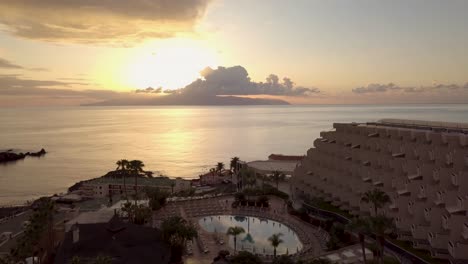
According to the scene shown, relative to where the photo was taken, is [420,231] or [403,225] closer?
[420,231]

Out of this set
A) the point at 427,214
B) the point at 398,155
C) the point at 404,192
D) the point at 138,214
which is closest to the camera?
the point at 427,214

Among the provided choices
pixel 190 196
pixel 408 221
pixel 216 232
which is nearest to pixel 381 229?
pixel 408 221

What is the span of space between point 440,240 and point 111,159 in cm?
16547

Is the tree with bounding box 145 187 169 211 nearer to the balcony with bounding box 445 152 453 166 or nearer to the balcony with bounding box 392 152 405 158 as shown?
the balcony with bounding box 392 152 405 158

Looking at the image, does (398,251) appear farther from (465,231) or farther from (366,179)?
(366,179)

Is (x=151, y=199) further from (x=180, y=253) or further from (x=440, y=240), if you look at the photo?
(x=440, y=240)

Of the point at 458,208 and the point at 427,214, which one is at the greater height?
the point at 458,208

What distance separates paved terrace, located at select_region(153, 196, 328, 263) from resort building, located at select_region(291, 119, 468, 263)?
7.89 m

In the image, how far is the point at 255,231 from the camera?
199 feet

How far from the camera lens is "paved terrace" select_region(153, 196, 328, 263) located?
5091 centimetres

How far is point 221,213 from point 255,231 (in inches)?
430

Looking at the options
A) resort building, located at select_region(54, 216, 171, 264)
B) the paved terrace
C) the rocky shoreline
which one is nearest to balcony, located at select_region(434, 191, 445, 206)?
the paved terrace

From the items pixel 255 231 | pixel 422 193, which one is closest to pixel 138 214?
pixel 255 231

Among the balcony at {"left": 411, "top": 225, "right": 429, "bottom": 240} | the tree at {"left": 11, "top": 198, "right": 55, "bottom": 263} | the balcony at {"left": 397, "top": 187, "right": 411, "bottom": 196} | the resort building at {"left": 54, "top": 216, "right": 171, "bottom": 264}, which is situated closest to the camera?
the tree at {"left": 11, "top": 198, "right": 55, "bottom": 263}
